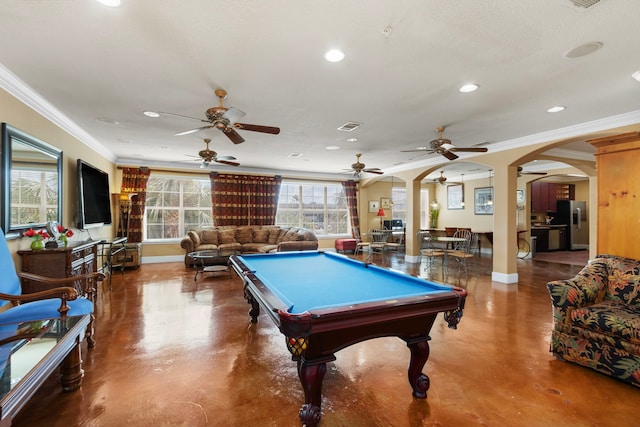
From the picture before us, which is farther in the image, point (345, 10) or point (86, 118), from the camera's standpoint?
point (86, 118)

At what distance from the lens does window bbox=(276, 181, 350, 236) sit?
355 inches

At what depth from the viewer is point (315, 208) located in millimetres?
9438

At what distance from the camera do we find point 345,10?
1.86m

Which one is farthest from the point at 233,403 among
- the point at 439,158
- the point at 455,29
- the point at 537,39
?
the point at 439,158

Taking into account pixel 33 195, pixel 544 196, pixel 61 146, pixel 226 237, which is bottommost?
pixel 226 237

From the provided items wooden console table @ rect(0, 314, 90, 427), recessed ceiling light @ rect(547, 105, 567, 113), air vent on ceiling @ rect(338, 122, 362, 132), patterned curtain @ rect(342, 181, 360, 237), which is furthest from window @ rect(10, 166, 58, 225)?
patterned curtain @ rect(342, 181, 360, 237)

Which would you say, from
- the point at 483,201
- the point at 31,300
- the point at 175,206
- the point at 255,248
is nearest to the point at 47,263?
the point at 31,300

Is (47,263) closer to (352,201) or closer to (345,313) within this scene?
(345,313)

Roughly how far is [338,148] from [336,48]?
3.60m

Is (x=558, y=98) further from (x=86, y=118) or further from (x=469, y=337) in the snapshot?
(x=86, y=118)

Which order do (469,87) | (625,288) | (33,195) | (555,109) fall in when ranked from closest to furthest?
(625,288) → (469,87) → (33,195) → (555,109)

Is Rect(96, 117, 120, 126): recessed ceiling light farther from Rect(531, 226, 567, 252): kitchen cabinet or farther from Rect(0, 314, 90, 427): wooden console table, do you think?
Rect(531, 226, 567, 252): kitchen cabinet

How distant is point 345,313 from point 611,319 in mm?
2152

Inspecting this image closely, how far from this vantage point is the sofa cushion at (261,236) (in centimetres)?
782
